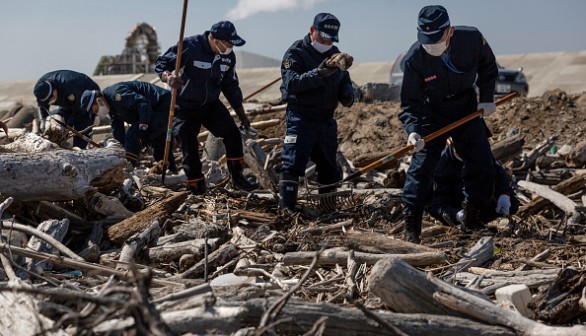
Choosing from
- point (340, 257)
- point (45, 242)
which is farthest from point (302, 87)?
point (45, 242)

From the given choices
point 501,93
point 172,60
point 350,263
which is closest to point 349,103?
point 172,60

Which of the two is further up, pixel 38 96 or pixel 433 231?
pixel 38 96

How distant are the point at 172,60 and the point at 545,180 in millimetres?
3933

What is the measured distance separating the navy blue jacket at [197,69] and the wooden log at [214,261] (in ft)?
8.24

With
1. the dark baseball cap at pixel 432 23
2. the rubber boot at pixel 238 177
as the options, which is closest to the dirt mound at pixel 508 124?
the rubber boot at pixel 238 177

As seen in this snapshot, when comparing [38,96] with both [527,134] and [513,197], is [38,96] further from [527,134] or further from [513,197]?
Answer: [527,134]

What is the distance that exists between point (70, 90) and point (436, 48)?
5.16 meters

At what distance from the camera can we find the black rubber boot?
6574mm

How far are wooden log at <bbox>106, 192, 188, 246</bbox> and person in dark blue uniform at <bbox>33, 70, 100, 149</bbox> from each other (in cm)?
355

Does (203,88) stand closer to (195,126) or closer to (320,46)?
(195,126)

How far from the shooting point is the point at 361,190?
26.4 feet

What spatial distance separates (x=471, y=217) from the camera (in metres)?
6.62

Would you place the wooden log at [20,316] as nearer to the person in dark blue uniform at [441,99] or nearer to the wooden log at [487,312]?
the wooden log at [487,312]

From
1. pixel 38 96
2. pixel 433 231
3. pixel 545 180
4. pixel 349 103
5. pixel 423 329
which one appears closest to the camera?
pixel 423 329
